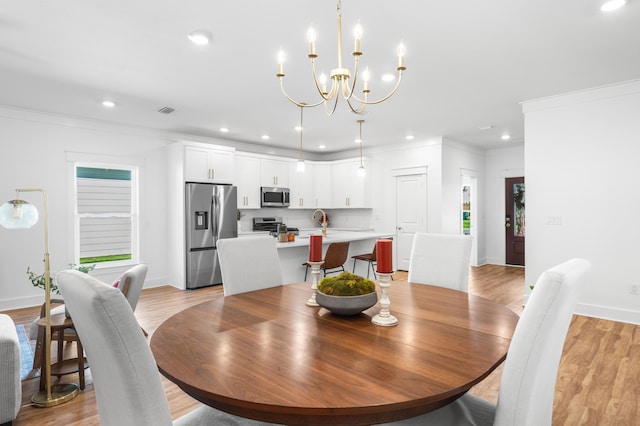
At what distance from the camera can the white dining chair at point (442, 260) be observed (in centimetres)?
220

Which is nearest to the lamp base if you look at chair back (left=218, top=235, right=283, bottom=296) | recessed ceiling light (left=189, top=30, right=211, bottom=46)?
chair back (left=218, top=235, right=283, bottom=296)

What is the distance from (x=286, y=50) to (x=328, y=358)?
257 centimetres

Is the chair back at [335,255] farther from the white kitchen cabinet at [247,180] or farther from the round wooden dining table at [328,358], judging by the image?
the white kitchen cabinet at [247,180]

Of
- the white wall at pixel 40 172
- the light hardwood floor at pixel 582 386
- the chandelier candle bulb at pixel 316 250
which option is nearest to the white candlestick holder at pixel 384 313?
the chandelier candle bulb at pixel 316 250

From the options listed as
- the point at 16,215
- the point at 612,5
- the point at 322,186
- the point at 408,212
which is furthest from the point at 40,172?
the point at 612,5

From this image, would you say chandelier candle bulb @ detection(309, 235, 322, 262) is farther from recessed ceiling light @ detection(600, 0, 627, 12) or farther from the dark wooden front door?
the dark wooden front door

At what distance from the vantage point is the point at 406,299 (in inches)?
71.2

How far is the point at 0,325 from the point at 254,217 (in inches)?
190

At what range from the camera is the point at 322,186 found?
7.79 m

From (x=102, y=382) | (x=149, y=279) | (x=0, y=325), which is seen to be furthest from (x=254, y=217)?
(x=102, y=382)

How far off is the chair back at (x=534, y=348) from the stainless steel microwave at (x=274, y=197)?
597cm

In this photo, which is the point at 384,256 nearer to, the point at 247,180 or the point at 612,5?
the point at 612,5

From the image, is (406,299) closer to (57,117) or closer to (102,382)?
(102,382)

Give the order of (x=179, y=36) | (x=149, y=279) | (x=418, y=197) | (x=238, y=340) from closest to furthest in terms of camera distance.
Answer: (x=238, y=340), (x=179, y=36), (x=149, y=279), (x=418, y=197)
